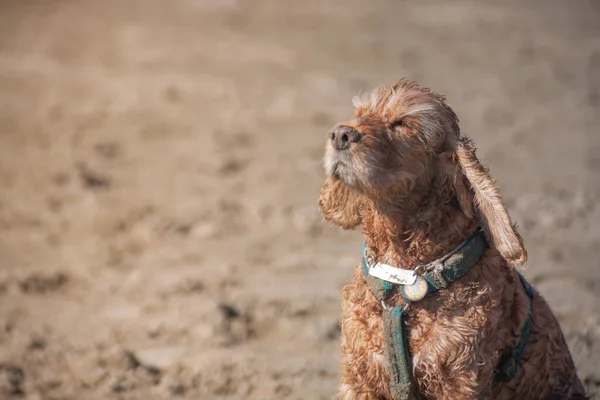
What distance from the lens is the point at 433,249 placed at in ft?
11.7

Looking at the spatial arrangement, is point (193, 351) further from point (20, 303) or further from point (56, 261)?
point (56, 261)

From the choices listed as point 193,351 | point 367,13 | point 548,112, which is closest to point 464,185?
point 193,351

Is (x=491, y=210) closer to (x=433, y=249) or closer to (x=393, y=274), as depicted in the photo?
(x=433, y=249)

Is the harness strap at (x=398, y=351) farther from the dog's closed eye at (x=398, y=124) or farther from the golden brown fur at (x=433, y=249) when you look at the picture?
the dog's closed eye at (x=398, y=124)

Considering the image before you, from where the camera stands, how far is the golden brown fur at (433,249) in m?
3.47

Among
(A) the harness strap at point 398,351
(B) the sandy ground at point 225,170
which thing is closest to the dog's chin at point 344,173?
(A) the harness strap at point 398,351

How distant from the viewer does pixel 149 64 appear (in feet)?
43.8

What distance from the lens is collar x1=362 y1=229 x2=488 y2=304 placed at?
11.5 ft

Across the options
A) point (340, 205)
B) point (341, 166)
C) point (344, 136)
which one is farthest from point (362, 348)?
point (344, 136)

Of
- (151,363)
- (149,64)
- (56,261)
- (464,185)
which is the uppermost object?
(149,64)

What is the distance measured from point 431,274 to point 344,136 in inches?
25.3

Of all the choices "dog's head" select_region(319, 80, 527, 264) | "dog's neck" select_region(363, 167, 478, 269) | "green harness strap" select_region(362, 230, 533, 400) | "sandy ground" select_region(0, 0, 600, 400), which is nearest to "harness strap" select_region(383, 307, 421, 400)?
"green harness strap" select_region(362, 230, 533, 400)

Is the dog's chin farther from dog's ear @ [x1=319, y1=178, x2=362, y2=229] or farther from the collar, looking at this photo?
the collar

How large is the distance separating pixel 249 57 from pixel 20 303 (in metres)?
7.81
